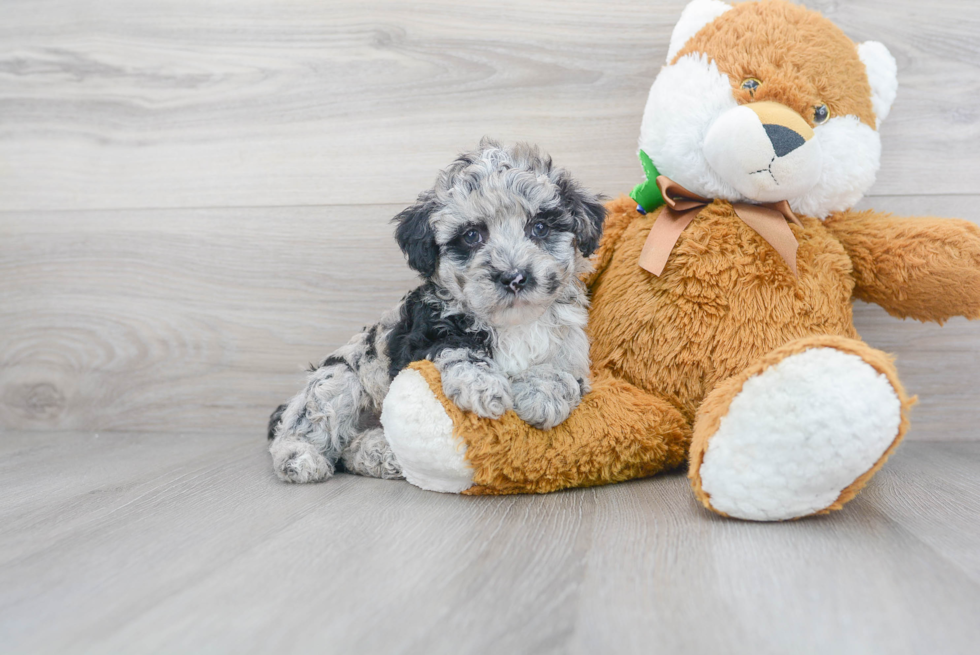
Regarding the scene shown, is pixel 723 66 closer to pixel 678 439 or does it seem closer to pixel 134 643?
pixel 678 439

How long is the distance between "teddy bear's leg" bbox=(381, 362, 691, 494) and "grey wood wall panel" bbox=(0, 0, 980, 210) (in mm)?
873

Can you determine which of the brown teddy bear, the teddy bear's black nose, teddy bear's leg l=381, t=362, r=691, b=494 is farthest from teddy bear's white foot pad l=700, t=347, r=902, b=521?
the teddy bear's black nose

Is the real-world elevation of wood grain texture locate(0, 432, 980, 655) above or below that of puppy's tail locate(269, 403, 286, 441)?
above

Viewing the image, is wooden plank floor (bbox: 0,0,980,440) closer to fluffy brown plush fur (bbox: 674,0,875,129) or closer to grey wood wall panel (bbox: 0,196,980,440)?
grey wood wall panel (bbox: 0,196,980,440)

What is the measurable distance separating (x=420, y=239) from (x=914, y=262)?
47.2 inches

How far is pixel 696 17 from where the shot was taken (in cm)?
183

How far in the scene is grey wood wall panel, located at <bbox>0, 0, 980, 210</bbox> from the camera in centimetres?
210

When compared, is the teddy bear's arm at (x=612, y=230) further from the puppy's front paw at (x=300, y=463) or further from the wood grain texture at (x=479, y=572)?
the puppy's front paw at (x=300, y=463)

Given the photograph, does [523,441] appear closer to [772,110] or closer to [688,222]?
[688,222]

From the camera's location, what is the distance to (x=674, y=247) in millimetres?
1730

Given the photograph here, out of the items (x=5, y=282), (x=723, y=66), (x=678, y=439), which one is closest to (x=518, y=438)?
(x=678, y=439)

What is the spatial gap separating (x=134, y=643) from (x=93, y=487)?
0.99 m

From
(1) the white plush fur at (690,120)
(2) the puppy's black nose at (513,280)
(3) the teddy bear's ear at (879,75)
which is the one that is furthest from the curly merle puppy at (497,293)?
(3) the teddy bear's ear at (879,75)

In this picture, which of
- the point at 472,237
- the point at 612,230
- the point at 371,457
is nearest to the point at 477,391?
the point at 472,237
